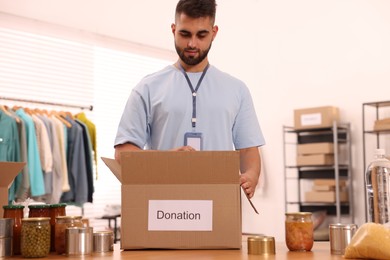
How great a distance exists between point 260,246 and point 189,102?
33.3 inches

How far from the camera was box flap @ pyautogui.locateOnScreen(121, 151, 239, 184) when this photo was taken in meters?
1.46

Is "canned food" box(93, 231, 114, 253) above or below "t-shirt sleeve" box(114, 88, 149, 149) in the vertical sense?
below

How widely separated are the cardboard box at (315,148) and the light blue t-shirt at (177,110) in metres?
3.21

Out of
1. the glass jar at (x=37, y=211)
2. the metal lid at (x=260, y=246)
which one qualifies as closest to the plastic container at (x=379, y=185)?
the metal lid at (x=260, y=246)

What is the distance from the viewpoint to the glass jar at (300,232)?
147 cm

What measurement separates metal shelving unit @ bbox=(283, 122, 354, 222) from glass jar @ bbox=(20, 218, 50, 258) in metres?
4.09

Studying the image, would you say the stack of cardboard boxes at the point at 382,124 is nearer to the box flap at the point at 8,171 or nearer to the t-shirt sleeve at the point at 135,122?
the t-shirt sleeve at the point at 135,122

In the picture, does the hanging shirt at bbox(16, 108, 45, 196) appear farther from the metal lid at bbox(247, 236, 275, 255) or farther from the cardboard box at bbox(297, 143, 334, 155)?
the metal lid at bbox(247, 236, 275, 255)

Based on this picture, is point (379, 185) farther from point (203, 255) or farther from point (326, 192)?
point (326, 192)

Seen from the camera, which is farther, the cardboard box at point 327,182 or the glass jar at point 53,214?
the cardboard box at point 327,182

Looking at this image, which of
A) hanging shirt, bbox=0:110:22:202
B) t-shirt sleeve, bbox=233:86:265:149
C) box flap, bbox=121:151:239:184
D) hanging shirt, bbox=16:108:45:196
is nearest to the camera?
box flap, bbox=121:151:239:184

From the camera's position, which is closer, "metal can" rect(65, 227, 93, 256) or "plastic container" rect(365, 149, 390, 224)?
"metal can" rect(65, 227, 93, 256)

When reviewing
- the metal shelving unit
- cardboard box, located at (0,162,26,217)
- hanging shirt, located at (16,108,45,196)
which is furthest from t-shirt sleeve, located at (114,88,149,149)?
the metal shelving unit

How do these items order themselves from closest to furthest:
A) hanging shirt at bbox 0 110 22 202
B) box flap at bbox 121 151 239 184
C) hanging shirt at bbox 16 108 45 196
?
box flap at bbox 121 151 239 184
hanging shirt at bbox 0 110 22 202
hanging shirt at bbox 16 108 45 196
